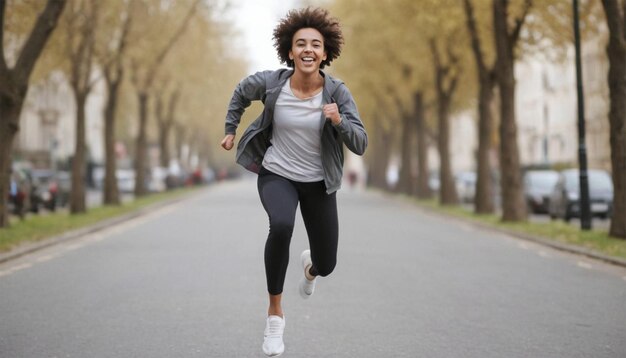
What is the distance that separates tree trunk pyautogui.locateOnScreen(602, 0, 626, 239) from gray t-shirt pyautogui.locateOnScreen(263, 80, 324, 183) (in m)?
11.2

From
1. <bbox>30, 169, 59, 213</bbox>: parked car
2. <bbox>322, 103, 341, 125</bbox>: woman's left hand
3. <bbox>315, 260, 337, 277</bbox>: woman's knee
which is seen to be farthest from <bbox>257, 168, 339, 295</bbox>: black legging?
<bbox>30, 169, 59, 213</bbox>: parked car

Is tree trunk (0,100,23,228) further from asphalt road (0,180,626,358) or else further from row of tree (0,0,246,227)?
asphalt road (0,180,626,358)

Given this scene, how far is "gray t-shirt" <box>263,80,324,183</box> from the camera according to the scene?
5762mm

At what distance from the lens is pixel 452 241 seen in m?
17.0

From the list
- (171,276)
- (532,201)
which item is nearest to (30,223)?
(171,276)

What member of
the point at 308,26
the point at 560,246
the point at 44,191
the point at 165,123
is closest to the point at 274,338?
the point at 308,26

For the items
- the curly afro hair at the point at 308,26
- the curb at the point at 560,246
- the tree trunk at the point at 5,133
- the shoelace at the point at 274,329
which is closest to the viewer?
the shoelace at the point at 274,329

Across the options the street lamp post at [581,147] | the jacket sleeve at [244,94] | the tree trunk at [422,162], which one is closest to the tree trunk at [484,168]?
the street lamp post at [581,147]

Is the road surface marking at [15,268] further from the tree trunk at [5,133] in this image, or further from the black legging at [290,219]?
the black legging at [290,219]

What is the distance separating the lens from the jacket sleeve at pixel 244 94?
5836 mm

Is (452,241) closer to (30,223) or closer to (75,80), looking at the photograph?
(30,223)

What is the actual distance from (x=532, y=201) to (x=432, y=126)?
31.4 meters

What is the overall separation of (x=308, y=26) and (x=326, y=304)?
3366 millimetres

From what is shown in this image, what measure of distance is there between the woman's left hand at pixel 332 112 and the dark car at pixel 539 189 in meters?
24.7
